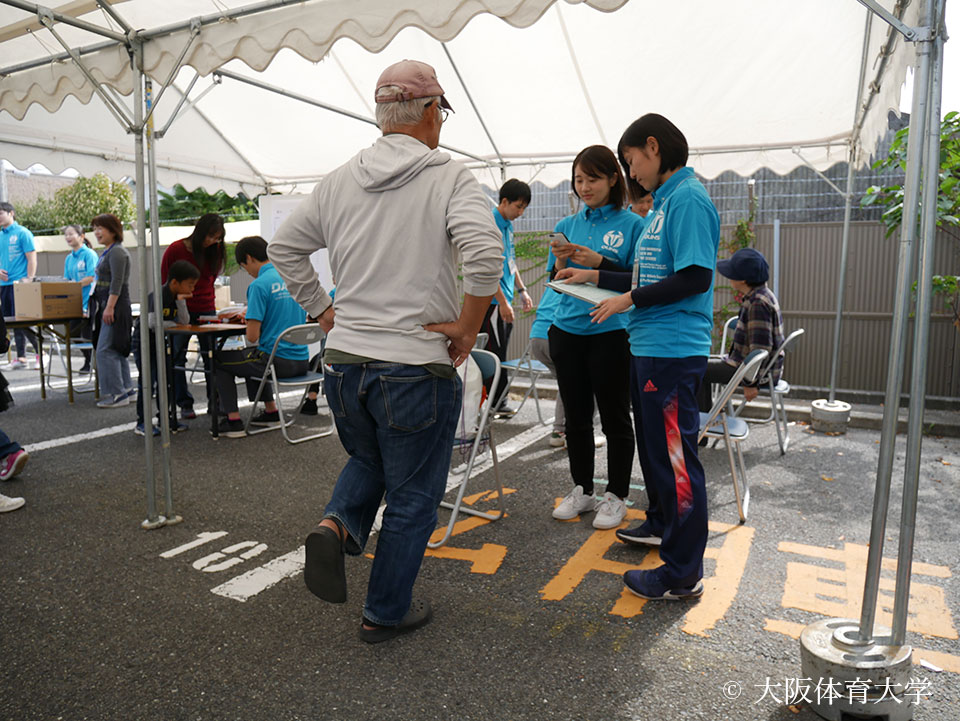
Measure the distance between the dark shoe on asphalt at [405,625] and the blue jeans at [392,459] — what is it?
35 millimetres

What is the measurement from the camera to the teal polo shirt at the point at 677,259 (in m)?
2.38

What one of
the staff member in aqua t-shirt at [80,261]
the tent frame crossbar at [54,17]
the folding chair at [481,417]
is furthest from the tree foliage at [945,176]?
the staff member in aqua t-shirt at [80,261]

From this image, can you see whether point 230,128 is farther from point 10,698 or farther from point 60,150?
point 10,698

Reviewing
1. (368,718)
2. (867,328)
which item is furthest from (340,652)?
(867,328)

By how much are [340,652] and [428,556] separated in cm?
85

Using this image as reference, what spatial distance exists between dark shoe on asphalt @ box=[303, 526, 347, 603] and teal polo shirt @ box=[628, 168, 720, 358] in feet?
4.34

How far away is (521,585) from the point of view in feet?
9.14

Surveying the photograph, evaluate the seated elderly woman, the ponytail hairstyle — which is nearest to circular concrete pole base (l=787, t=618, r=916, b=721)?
the seated elderly woman

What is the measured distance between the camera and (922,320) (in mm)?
1818

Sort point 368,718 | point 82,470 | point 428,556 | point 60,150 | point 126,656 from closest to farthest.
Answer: point 368,718
point 126,656
point 428,556
point 82,470
point 60,150

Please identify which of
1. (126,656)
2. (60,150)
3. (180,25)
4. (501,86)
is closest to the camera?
(126,656)

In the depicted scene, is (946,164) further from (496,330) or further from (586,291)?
(586,291)

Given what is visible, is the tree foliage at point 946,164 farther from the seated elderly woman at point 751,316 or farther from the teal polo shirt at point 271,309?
the teal polo shirt at point 271,309

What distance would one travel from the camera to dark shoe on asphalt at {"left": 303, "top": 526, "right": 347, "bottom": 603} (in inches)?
80.9
